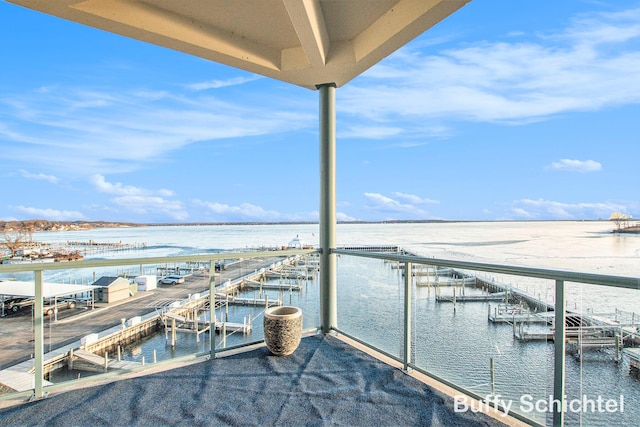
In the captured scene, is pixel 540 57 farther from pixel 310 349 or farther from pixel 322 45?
pixel 310 349

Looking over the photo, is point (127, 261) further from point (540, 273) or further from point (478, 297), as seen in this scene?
point (540, 273)

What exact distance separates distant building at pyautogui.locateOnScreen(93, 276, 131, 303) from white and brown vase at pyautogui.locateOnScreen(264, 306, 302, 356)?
4.45ft

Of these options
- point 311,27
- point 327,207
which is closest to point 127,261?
point 327,207

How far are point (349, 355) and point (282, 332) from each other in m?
0.65

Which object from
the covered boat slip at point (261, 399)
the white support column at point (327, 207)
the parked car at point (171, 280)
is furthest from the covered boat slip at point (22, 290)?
the white support column at point (327, 207)

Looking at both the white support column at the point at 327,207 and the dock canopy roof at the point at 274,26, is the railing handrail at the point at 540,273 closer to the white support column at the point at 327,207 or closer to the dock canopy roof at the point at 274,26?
the white support column at the point at 327,207

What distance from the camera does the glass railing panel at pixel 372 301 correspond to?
8.51 feet

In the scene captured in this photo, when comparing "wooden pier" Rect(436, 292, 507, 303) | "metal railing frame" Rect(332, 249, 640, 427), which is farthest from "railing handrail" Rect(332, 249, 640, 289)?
"wooden pier" Rect(436, 292, 507, 303)

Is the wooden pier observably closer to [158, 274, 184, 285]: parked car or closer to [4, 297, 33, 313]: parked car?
[158, 274, 184, 285]: parked car

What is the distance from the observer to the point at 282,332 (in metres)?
2.73

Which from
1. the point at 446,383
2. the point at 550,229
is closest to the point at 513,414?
the point at 446,383

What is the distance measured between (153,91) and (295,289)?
8.86 meters

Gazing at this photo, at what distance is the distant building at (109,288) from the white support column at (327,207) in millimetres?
1945

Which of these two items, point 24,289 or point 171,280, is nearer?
point 24,289
